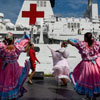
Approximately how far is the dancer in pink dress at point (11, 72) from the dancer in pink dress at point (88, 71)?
3.77 feet

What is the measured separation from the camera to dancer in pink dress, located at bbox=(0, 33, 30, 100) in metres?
3.12

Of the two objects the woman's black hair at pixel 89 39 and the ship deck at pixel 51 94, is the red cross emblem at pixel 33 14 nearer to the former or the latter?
the ship deck at pixel 51 94

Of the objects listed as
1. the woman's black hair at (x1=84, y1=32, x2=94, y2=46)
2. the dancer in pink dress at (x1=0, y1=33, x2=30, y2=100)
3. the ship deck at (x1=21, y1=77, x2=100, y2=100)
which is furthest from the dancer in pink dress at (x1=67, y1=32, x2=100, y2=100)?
the dancer in pink dress at (x1=0, y1=33, x2=30, y2=100)

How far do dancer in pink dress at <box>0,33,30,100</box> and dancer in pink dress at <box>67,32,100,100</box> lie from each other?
1148 mm

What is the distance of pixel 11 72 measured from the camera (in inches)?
128

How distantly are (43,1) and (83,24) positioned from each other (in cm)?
713

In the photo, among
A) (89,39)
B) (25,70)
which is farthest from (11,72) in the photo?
(89,39)

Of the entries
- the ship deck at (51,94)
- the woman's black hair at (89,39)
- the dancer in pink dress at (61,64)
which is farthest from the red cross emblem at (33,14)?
the woman's black hair at (89,39)

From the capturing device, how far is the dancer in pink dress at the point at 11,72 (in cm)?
312

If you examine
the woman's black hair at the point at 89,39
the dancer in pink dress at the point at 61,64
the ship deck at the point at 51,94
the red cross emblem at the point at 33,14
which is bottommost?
the ship deck at the point at 51,94

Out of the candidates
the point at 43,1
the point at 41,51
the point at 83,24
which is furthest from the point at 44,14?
the point at 41,51

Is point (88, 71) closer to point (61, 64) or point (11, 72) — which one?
point (11, 72)

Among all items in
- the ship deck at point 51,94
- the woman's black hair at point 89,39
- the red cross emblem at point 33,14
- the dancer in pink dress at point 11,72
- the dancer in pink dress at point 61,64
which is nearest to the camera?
the dancer in pink dress at point 11,72

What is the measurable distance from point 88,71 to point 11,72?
1621mm
